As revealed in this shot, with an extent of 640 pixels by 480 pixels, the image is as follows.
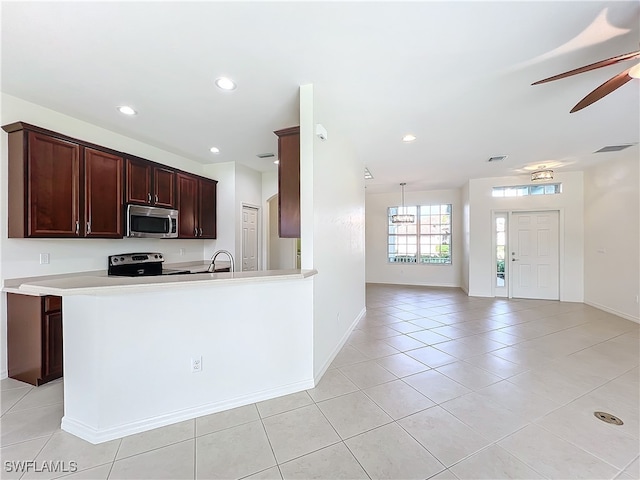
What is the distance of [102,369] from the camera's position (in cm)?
189

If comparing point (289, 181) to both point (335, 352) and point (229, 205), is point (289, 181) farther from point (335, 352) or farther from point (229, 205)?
point (229, 205)

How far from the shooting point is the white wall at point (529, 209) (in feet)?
19.5

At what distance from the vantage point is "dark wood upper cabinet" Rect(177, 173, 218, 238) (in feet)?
14.8

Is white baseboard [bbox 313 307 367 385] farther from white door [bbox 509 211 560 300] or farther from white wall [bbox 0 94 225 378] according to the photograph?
white door [bbox 509 211 560 300]

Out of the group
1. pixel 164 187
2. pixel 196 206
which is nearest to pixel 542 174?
pixel 196 206

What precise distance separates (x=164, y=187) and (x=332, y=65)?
3125mm

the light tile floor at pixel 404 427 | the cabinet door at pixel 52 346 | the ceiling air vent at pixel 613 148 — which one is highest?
the ceiling air vent at pixel 613 148

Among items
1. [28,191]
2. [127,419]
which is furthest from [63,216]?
[127,419]

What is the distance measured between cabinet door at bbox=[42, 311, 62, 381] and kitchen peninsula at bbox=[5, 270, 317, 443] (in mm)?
783

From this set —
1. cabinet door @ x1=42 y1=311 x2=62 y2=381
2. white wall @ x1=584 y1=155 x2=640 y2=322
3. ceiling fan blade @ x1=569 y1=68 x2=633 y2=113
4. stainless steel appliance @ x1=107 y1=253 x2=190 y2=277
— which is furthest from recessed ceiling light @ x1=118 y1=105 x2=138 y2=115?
white wall @ x1=584 y1=155 x2=640 y2=322

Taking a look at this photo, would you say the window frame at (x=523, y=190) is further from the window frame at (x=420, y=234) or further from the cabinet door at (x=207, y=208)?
the cabinet door at (x=207, y=208)

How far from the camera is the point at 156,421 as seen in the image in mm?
2025

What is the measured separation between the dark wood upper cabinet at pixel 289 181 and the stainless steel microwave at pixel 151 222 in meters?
2.14

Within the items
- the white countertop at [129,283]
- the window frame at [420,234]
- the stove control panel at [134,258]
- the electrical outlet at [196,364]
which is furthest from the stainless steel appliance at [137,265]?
the window frame at [420,234]
